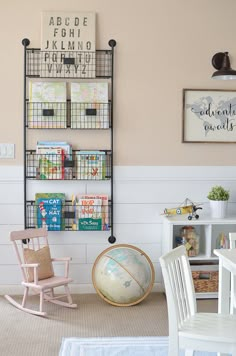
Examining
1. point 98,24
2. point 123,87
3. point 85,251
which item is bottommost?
point 85,251

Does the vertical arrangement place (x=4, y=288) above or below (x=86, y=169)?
below

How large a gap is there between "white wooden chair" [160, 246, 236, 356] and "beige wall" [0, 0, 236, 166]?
6.67 feet

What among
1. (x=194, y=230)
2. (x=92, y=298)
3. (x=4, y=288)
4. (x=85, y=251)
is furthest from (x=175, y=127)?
(x=4, y=288)

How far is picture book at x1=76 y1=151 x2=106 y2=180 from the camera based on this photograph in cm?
469

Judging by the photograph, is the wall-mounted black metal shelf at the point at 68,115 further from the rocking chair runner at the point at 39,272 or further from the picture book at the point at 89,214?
the rocking chair runner at the point at 39,272

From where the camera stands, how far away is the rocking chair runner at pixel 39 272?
422cm

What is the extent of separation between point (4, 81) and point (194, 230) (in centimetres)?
201

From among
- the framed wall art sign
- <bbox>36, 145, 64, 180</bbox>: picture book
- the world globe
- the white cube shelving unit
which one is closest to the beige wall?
the framed wall art sign

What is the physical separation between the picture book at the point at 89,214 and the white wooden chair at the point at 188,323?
75.3 inches

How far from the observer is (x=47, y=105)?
183 inches

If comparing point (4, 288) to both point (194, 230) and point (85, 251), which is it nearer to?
point (85, 251)

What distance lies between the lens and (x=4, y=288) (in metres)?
4.75

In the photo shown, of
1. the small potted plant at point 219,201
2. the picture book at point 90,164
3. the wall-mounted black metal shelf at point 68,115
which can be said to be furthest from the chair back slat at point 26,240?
the small potted plant at point 219,201

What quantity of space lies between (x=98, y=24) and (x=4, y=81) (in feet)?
3.00
